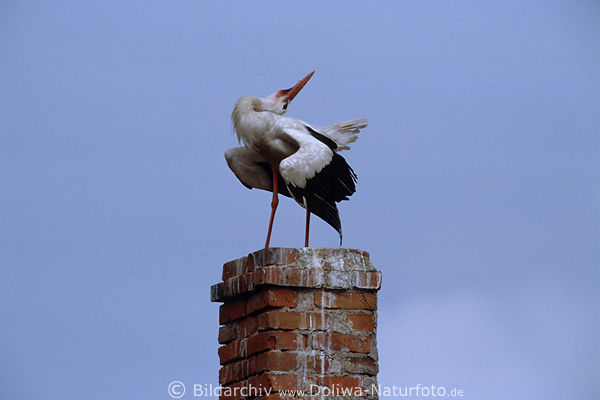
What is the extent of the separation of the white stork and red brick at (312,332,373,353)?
0.83 m

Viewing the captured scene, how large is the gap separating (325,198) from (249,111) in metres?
0.78

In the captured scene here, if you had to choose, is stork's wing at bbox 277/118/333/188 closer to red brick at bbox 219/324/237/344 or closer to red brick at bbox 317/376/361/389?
red brick at bbox 219/324/237/344

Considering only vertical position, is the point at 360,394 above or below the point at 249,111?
below

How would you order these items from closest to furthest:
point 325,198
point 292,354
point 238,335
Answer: point 292,354 < point 238,335 < point 325,198

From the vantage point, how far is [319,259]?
15.5 feet

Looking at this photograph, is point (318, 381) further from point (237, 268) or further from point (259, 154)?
point (259, 154)

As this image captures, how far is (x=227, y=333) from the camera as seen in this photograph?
16.7 ft

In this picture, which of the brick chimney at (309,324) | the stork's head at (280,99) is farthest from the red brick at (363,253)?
the stork's head at (280,99)

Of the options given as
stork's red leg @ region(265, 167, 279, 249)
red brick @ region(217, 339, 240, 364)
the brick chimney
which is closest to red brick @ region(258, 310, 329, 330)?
the brick chimney

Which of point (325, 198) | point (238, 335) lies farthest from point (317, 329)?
point (325, 198)

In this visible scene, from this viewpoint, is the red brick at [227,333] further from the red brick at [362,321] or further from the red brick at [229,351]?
the red brick at [362,321]

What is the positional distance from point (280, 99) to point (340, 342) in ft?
6.41

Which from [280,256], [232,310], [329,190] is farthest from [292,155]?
[232,310]

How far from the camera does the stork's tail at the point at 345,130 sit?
6.09 metres
